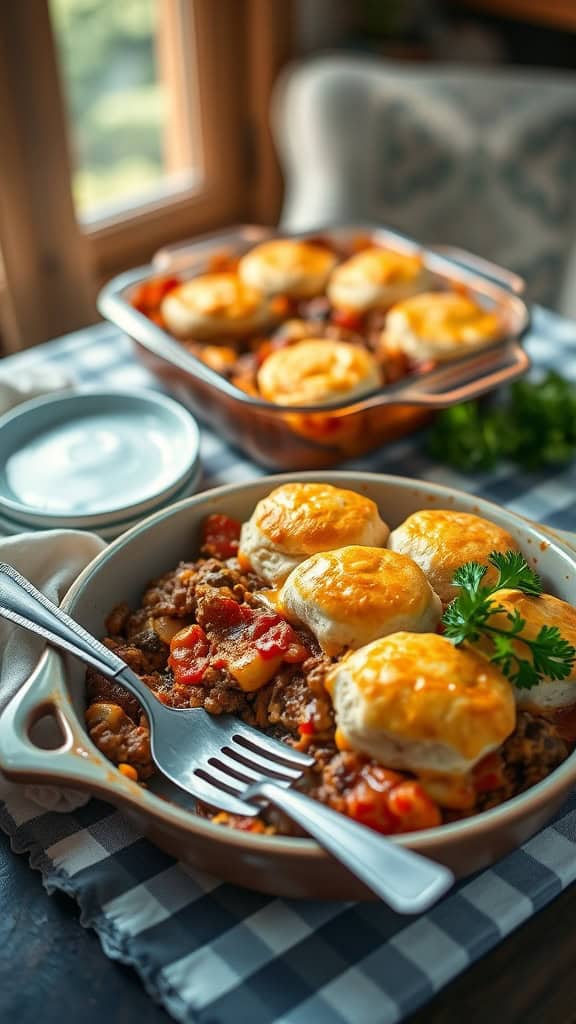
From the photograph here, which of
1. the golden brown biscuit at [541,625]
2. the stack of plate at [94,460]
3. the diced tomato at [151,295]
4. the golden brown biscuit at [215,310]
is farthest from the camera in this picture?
the diced tomato at [151,295]

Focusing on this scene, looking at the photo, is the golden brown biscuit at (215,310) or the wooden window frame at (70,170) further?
the wooden window frame at (70,170)

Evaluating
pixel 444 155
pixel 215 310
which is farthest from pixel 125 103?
pixel 215 310

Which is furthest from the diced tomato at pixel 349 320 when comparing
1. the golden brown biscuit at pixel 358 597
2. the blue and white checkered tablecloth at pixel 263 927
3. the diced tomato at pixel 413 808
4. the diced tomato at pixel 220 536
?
the diced tomato at pixel 413 808

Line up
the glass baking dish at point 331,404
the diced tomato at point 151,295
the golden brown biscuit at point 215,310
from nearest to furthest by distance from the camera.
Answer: the glass baking dish at point 331,404 → the golden brown biscuit at point 215,310 → the diced tomato at point 151,295

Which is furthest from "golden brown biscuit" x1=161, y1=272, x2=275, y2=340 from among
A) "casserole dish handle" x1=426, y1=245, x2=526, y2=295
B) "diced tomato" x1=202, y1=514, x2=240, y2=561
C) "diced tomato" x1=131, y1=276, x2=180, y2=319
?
"diced tomato" x1=202, y1=514, x2=240, y2=561

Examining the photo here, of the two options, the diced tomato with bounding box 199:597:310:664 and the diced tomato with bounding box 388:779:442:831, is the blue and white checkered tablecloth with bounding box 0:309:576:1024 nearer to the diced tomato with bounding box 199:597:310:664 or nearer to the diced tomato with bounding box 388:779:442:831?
the diced tomato with bounding box 388:779:442:831

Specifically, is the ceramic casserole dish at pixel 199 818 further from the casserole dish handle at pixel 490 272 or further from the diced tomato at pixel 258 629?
the casserole dish handle at pixel 490 272
